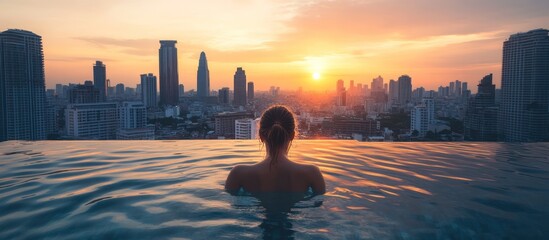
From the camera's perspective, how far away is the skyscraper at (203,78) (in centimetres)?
13150

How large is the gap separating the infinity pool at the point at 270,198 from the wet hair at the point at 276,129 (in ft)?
1.64

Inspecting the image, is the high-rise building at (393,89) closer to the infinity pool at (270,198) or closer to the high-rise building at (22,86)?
the high-rise building at (22,86)

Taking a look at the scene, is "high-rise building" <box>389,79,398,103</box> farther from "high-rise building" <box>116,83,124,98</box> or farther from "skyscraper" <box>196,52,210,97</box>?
"high-rise building" <box>116,83,124,98</box>

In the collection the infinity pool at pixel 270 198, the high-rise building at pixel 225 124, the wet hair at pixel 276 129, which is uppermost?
the wet hair at pixel 276 129

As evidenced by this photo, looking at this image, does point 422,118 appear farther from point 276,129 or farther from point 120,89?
point 120,89

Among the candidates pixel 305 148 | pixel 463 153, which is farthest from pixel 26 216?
pixel 463 153

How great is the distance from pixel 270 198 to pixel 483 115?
43.5m

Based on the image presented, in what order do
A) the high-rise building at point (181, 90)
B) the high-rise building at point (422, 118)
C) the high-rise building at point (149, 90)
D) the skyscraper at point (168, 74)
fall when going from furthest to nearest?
the high-rise building at point (181, 90) → the skyscraper at point (168, 74) → the high-rise building at point (149, 90) → the high-rise building at point (422, 118)

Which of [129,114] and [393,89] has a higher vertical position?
[393,89]

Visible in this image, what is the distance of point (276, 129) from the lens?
A: 303 cm

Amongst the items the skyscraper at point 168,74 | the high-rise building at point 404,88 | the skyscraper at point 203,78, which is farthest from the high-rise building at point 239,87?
the skyscraper at point 203,78

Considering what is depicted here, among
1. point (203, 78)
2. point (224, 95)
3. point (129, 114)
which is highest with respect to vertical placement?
point (203, 78)

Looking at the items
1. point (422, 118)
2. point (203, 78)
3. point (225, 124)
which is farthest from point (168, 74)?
point (422, 118)

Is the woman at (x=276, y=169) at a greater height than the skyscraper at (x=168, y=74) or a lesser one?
lesser
